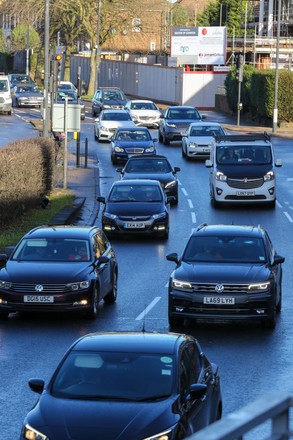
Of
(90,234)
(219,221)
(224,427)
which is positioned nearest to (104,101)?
(219,221)

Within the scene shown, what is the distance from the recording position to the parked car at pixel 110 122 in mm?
56219

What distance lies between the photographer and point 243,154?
35.9m

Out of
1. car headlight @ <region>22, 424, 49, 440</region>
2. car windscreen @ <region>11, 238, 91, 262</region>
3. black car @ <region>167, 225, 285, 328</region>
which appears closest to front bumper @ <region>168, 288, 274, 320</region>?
black car @ <region>167, 225, 285, 328</region>

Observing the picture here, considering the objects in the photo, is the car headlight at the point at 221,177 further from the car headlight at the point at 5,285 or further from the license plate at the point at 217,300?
the license plate at the point at 217,300

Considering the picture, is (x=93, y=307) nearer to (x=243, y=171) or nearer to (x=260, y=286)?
(x=260, y=286)

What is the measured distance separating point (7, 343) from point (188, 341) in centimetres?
635

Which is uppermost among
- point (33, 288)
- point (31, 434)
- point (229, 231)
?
point (31, 434)

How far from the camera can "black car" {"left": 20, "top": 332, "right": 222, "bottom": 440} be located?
8719 mm

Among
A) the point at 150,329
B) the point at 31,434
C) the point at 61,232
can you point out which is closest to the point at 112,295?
the point at 61,232

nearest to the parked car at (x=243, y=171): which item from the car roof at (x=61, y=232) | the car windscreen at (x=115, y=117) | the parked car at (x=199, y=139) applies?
the parked car at (x=199, y=139)

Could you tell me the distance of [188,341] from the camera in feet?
34.1

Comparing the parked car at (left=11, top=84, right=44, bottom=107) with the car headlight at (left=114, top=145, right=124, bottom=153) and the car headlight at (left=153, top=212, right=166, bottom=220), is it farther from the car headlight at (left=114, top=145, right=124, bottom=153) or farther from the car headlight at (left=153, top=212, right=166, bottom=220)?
the car headlight at (left=153, top=212, right=166, bottom=220)

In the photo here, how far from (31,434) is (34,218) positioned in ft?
71.4

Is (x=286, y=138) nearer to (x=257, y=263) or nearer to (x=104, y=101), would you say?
(x=104, y=101)
